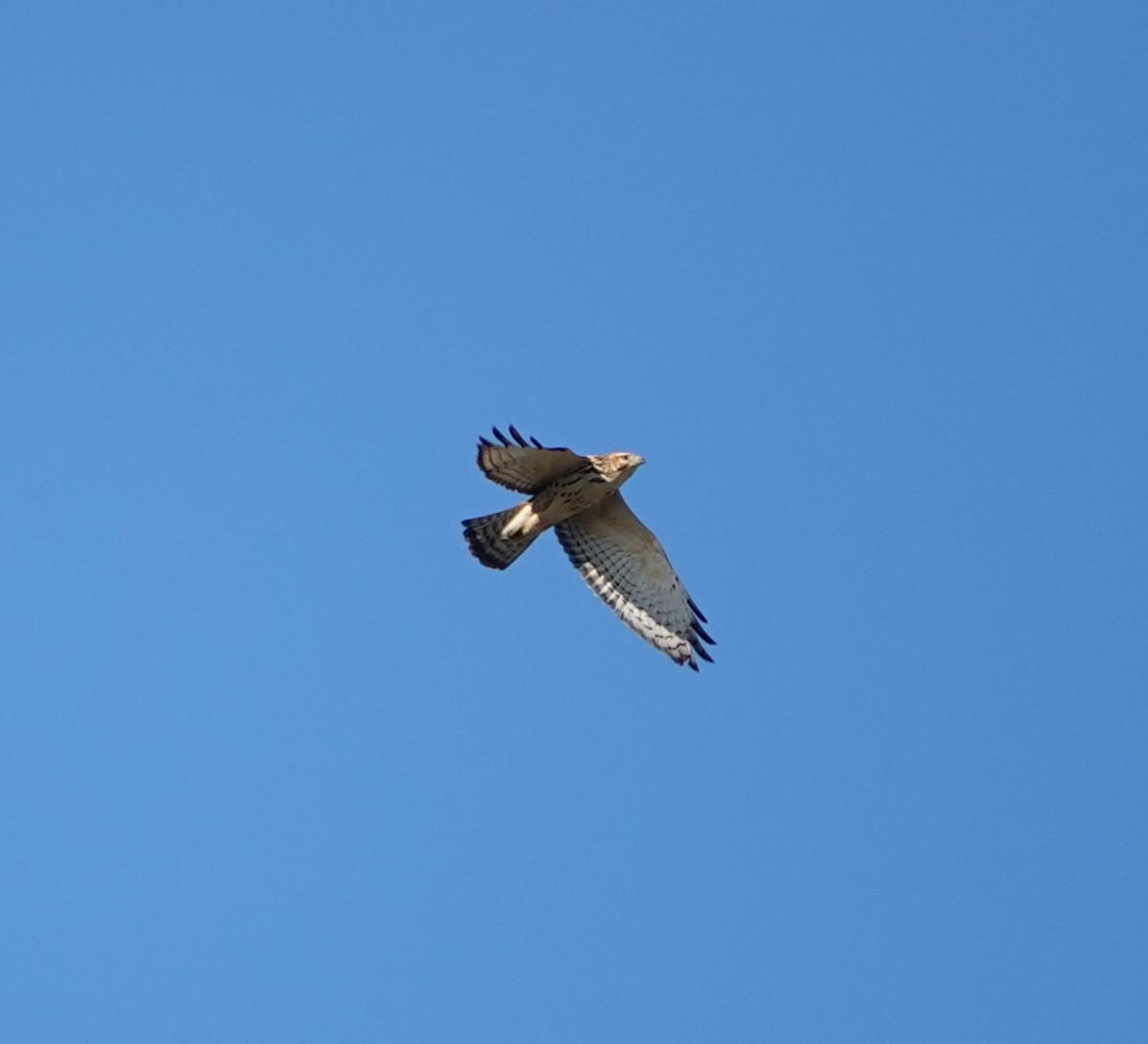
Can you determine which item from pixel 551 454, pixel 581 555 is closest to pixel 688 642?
pixel 581 555

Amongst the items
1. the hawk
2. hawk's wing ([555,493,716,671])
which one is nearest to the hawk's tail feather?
the hawk

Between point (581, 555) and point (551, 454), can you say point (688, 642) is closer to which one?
point (581, 555)

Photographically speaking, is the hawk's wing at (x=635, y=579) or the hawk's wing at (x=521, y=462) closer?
the hawk's wing at (x=521, y=462)

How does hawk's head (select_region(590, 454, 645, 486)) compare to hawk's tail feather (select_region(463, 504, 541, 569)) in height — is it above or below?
above

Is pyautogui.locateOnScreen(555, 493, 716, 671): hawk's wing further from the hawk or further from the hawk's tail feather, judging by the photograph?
the hawk's tail feather

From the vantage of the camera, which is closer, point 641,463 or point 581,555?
point 641,463

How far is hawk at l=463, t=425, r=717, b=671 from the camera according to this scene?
15.4m

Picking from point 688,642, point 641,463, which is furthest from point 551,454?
point 688,642

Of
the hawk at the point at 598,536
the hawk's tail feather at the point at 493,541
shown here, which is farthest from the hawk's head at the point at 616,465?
the hawk's tail feather at the point at 493,541

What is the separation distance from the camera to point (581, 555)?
54.3 feet

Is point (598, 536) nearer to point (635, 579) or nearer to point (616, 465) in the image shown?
point (635, 579)

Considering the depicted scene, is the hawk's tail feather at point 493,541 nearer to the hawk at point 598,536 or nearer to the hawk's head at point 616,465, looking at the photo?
the hawk at point 598,536

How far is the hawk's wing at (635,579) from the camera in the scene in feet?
53.8

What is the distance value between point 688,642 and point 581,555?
41.2 inches
